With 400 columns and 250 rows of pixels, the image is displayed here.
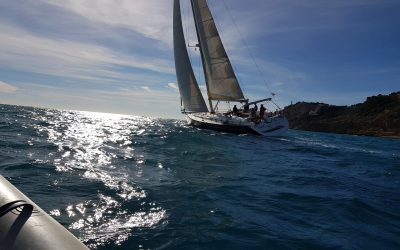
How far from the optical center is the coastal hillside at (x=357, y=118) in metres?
76.5

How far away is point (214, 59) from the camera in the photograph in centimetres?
3419

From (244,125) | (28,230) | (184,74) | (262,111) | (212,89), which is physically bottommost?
(28,230)

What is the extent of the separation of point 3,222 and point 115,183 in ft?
19.0

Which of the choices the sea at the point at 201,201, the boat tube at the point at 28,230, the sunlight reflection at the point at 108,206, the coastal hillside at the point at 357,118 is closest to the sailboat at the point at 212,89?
the sea at the point at 201,201

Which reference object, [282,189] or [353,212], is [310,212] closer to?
[353,212]

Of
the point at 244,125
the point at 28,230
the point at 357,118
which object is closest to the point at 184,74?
the point at 244,125

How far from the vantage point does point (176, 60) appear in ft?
121

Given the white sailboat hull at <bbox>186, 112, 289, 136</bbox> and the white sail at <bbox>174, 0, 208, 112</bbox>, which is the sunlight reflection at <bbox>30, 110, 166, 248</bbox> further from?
the white sail at <bbox>174, 0, 208, 112</bbox>

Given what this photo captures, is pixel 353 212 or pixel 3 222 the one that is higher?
pixel 3 222

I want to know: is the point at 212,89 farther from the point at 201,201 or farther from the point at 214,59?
the point at 201,201

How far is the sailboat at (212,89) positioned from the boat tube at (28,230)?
26.7 m

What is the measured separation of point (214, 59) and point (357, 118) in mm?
67456

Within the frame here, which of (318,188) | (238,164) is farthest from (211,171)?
(318,188)

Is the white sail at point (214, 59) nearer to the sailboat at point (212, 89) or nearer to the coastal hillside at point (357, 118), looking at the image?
the sailboat at point (212, 89)
